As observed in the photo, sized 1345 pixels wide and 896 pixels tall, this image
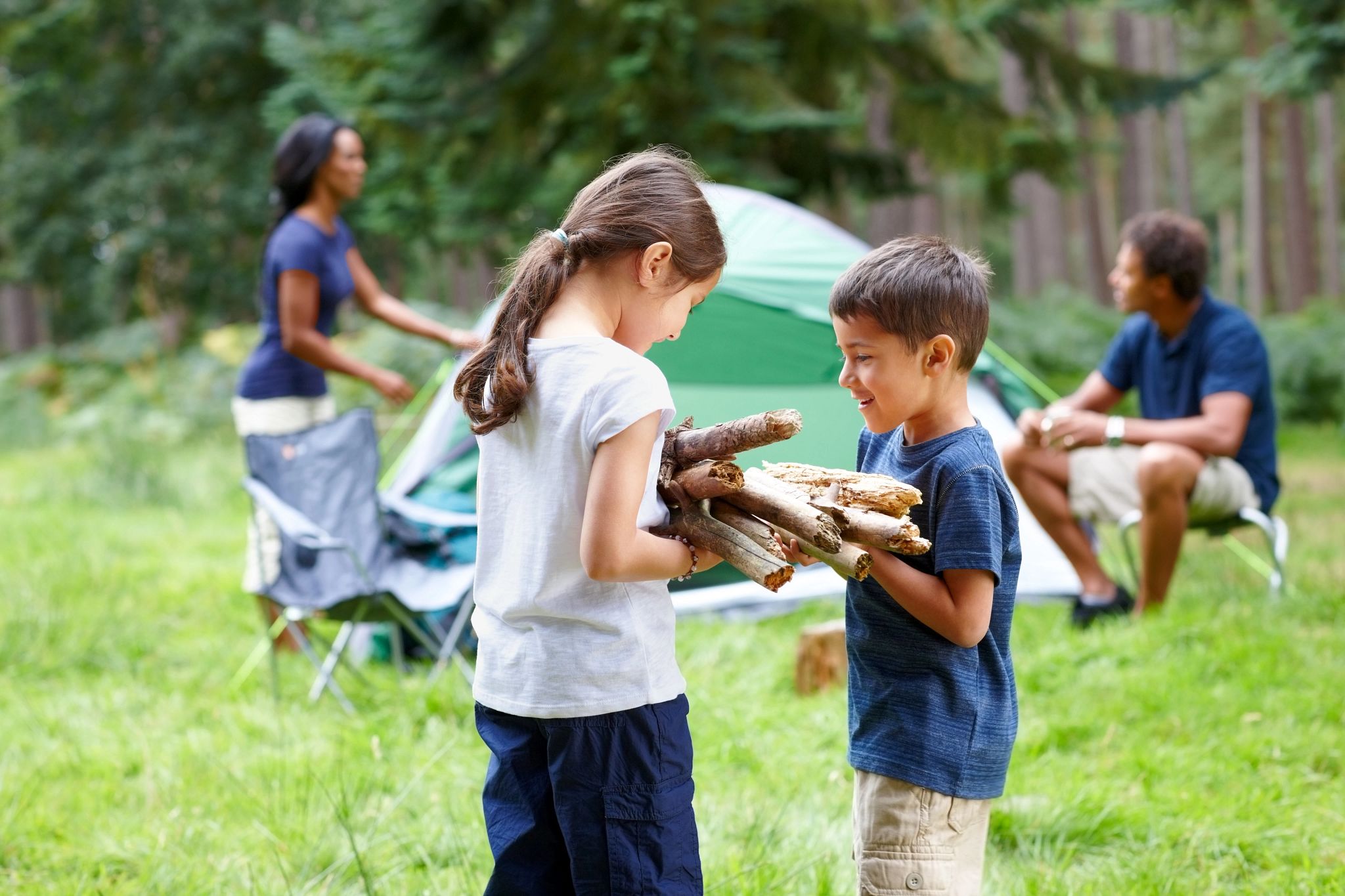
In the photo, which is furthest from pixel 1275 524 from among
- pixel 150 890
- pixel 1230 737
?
pixel 150 890

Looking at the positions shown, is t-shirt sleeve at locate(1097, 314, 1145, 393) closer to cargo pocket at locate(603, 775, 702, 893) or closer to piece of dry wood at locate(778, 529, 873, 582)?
piece of dry wood at locate(778, 529, 873, 582)

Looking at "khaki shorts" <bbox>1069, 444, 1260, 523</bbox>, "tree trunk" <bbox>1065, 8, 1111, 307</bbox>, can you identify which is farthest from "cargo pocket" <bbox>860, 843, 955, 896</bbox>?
"tree trunk" <bbox>1065, 8, 1111, 307</bbox>

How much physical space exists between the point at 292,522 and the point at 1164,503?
2.71 meters

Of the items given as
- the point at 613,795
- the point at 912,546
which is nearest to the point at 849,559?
the point at 912,546

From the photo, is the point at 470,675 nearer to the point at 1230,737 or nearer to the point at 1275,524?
the point at 1230,737

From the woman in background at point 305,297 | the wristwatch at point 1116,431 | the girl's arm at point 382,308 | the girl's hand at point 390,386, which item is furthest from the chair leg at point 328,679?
the wristwatch at point 1116,431

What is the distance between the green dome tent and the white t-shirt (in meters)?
2.46

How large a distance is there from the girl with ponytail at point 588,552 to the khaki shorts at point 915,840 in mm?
256

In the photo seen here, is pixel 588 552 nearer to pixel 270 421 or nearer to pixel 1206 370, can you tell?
pixel 270 421

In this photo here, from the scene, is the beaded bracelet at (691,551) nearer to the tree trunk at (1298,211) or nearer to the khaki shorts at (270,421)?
the khaki shorts at (270,421)

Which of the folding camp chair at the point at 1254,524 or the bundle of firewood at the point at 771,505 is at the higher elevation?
the bundle of firewood at the point at 771,505

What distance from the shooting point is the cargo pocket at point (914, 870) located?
1570mm

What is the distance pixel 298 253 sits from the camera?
378 cm

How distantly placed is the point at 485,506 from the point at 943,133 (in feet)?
21.9
